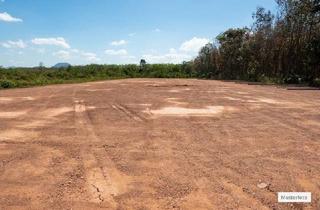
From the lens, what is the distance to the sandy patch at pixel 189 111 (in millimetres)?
11050

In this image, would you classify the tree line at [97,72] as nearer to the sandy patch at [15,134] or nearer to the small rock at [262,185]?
the sandy patch at [15,134]

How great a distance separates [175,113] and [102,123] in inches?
92.1

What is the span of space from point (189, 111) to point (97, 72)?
34055mm

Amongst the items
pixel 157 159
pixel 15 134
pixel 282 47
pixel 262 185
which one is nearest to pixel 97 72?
pixel 282 47

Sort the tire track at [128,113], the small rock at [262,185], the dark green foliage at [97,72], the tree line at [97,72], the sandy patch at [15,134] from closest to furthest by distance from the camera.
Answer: the small rock at [262,185]
the sandy patch at [15,134]
the tire track at [128,113]
the dark green foliage at [97,72]
the tree line at [97,72]

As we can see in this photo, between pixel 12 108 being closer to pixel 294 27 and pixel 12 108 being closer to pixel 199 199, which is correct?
pixel 199 199

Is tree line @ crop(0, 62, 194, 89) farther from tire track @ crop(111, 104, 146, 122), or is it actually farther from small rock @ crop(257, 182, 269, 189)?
small rock @ crop(257, 182, 269, 189)

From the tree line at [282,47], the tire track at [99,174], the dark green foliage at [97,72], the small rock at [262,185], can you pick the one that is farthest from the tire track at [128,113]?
the dark green foliage at [97,72]

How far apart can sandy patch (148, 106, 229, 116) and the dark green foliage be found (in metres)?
23.8

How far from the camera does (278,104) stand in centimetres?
1338

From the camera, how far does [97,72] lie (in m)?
44.6

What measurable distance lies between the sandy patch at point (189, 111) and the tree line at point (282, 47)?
14218 mm

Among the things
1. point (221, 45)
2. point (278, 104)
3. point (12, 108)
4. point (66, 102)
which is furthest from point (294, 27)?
point (12, 108)

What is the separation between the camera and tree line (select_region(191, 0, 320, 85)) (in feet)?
93.6
